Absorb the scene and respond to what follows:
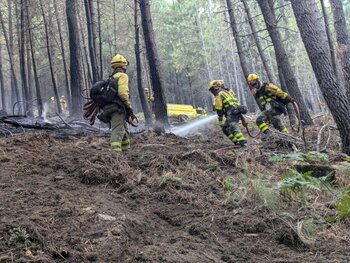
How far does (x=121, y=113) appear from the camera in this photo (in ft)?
25.4

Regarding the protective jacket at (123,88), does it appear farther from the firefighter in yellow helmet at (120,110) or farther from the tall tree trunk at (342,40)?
the tall tree trunk at (342,40)

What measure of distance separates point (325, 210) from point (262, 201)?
0.71 meters

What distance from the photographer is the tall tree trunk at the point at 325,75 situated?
7367mm

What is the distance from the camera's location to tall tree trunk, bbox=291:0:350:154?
737 cm

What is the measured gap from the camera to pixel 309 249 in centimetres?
362

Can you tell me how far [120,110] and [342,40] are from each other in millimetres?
5961

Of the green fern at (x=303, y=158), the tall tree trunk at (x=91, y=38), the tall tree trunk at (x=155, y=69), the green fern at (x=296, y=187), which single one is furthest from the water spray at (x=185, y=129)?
the green fern at (x=296, y=187)

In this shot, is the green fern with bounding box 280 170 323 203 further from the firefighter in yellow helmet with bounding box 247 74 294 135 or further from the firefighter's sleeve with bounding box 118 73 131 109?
the firefighter in yellow helmet with bounding box 247 74 294 135

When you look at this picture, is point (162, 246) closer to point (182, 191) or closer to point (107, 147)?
point (182, 191)

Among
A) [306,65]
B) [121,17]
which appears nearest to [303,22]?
[121,17]

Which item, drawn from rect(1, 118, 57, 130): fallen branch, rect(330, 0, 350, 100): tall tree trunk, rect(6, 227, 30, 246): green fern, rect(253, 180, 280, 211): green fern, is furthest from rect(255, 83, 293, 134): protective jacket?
rect(6, 227, 30, 246): green fern

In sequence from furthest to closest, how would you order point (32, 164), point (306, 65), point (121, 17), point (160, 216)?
point (306, 65) < point (121, 17) < point (32, 164) < point (160, 216)

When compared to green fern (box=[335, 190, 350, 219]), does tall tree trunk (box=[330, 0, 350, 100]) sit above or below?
above

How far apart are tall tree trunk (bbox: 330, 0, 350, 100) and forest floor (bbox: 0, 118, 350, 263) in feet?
9.74
